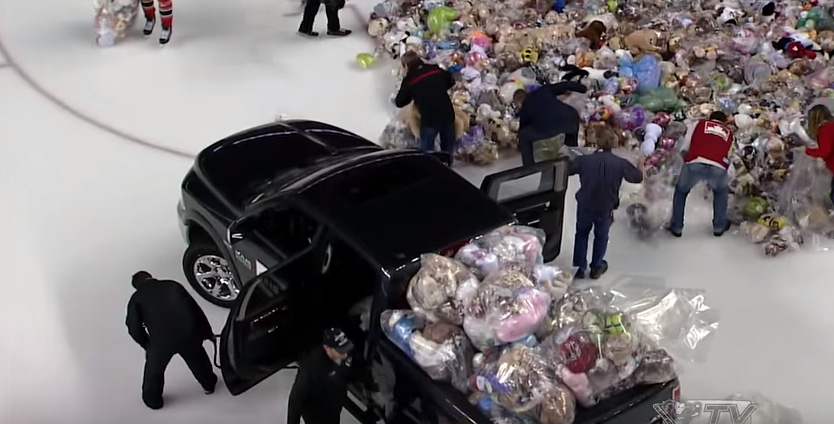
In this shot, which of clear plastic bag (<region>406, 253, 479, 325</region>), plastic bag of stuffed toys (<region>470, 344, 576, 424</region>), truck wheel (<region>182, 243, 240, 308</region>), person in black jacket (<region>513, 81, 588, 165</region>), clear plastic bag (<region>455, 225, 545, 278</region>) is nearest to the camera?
plastic bag of stuffed toys (<region>470, 344, 576, 424</region>)

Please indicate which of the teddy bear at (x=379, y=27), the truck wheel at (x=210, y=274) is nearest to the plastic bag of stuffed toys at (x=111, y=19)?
the teddy bear at (x=379, y=27)

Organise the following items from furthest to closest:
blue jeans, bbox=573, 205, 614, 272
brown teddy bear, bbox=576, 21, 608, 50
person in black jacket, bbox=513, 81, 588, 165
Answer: brown teddy bear, bbox=576, 21, 608, 50 < person in black jacket, bbox=513, 81, 588, 165 < blue jeans, bbox=573, 205, 614, 272

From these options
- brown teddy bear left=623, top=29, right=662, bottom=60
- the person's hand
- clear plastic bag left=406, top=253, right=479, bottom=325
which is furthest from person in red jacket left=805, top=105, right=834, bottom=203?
clear plastic bag left=406, top=253, right=479, bottom=325

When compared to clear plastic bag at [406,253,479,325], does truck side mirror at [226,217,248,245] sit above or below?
below

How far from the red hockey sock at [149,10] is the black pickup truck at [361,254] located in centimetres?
515

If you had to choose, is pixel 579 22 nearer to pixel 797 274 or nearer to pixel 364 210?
pixel 797 274

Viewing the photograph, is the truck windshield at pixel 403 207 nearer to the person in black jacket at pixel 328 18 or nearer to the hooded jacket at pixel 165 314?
the hooded jacket at pixel 165 314

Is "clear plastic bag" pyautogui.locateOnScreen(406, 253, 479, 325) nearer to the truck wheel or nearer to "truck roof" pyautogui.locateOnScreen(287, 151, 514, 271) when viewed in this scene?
"truck roof" pyautogui.locateOnScreen(287, 151, 514, 271)

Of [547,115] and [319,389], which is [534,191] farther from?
[319,389]

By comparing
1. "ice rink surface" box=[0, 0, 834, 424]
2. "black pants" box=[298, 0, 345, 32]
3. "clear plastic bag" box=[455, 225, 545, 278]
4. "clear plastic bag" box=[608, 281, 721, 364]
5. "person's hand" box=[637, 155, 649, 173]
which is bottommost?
"ice rink surface" box=[0, 0, 834, 424]

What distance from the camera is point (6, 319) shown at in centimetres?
656

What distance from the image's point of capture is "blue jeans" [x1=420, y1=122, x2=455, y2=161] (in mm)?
7797

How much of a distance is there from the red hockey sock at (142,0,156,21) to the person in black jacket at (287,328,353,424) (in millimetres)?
6789

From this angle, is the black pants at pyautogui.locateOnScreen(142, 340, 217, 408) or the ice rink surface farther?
the ice rink surface
